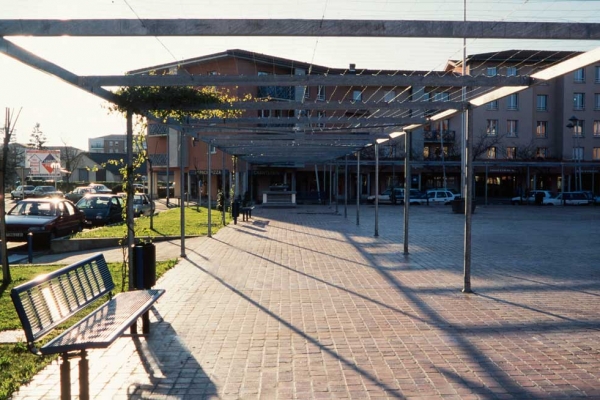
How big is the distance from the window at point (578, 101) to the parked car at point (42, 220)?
52.8m

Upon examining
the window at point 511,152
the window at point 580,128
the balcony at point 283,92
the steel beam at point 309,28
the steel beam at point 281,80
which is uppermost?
the window at point 580,128

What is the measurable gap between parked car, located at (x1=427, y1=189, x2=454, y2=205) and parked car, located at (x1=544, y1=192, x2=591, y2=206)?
299 inches

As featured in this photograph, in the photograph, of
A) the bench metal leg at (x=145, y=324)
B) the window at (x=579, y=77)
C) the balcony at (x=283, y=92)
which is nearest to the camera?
the bench metal leg at (x=145, y=324)

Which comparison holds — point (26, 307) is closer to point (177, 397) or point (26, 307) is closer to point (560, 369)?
point (177, 397)

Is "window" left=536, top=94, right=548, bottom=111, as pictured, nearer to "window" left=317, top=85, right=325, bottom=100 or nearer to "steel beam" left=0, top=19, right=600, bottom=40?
"window" left=317, top=85, right=325, bottom=100

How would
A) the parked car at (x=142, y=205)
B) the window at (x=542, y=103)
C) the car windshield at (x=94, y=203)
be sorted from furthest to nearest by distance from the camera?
the window at (x=542, y=103) < the parked car at (x=142, y=205) < the car windshield at (x=94, y=203)

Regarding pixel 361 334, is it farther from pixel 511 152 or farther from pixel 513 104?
pixel 511 152

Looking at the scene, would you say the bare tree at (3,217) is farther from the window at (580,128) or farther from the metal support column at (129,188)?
the window at (580,128)

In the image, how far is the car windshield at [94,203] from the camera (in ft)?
79.7

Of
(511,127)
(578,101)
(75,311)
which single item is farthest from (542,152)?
(75,311)

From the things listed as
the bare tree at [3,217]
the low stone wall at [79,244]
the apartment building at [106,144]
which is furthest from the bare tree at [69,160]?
the apartment building at [106,144]

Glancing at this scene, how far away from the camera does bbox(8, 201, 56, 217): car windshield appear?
59.7ft

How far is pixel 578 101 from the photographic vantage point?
59.1m

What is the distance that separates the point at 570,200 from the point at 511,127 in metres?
13.5
